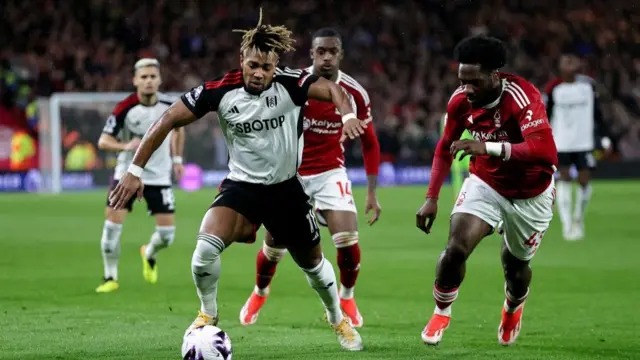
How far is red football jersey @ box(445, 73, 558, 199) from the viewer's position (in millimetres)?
7238

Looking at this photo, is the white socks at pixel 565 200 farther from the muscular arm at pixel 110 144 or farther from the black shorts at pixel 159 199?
the muscular arm at pixel 110 144

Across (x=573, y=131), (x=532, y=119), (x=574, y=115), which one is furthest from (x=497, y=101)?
(x=574, y=115)

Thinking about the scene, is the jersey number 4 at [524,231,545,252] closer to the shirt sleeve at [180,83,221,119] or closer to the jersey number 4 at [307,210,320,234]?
the jersey number 4 at [307,210,320,234]

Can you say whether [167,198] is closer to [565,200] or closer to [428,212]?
[428,212]

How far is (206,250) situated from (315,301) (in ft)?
11.4

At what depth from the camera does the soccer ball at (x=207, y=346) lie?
6.40 metres

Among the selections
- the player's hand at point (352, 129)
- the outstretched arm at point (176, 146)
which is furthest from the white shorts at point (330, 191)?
the outstretched arm at point (176, 146)

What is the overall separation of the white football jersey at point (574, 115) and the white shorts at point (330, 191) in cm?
757

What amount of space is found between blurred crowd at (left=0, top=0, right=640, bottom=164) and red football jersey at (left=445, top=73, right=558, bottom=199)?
21593 mm

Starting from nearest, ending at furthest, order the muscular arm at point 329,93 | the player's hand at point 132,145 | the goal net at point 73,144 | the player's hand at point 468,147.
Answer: the player's hand at point 468,147 → the muscular arm at point 329,93 → the player's hand at point 132,145 → the goal net at point 73,144

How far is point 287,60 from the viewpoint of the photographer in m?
32.2

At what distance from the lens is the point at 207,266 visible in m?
7.27

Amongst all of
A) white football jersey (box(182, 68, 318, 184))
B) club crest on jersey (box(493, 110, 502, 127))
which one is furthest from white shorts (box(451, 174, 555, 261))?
white football jersey (box(182, 68, 318, 184))

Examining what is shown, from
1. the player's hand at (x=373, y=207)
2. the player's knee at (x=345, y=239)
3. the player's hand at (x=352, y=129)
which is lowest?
the player's knee at (x=345, y=239)
